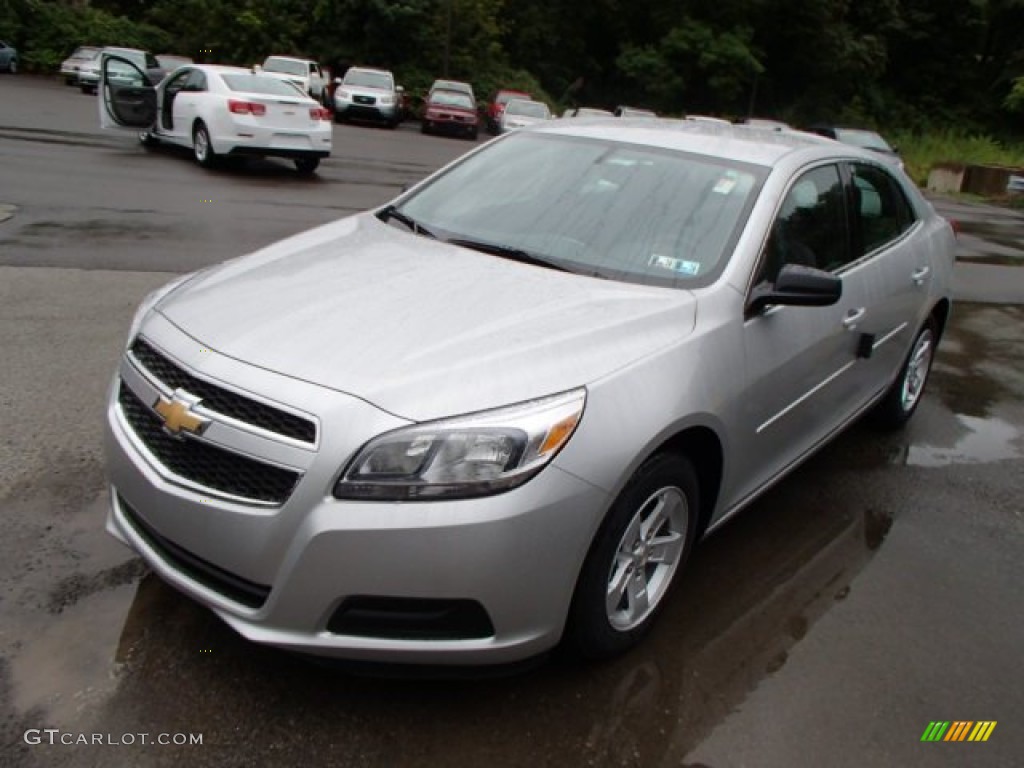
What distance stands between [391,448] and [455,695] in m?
0.86

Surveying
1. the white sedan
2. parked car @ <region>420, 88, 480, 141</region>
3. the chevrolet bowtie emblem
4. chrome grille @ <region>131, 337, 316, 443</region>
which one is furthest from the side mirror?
parked car @ <region>420, 88, 480, 141</region>

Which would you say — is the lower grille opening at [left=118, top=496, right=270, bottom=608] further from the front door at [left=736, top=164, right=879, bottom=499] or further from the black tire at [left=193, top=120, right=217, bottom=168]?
the black tire at [left=193, top=120, right=217, bottom=168]

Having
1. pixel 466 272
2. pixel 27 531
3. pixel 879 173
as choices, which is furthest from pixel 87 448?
pixel 879 173

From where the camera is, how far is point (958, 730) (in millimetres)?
2721

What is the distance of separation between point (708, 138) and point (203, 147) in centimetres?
1135

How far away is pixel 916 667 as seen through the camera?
3.00 metres

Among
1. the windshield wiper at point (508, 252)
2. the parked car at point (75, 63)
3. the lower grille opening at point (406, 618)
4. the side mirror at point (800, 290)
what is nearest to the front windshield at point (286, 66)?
the parked car at point (75, 63)

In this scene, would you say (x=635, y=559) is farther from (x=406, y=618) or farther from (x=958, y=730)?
(x=958, y=730)

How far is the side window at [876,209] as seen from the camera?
4156 mm

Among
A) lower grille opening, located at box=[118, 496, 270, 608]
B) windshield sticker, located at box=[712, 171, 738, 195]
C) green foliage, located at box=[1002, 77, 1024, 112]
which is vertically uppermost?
green foliage, located at box=[1002, 77, 1024, 112]

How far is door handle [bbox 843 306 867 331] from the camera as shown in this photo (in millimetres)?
3802

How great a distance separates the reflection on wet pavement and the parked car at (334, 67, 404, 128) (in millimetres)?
26247

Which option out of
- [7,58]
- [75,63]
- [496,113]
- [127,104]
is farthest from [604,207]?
[7,58]

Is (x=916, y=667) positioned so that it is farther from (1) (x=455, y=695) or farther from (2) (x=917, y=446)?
(2) (x=917, y=446)
